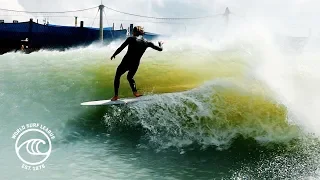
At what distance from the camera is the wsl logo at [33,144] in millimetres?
6363

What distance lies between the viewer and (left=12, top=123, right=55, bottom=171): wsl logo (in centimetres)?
636

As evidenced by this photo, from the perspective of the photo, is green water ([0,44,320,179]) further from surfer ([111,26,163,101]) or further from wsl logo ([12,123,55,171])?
surfer ([111,26,163,101])

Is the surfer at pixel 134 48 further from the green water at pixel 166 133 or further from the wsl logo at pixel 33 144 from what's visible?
the wsl logo at pixel 33 144

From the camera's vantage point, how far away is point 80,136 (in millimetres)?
7770

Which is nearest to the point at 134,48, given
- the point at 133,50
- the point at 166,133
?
the point at 133,50

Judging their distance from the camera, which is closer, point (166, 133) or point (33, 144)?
point (33, 144)

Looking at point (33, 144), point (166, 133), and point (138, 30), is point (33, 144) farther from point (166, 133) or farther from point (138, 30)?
point (138, 30)

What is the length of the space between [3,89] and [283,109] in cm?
800

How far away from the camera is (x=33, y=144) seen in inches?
287

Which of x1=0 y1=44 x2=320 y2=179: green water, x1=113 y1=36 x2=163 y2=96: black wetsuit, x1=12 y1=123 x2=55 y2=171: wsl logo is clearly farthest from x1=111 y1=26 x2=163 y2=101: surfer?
x1=12 y1=123 x2=55 y2=171: wsl logo

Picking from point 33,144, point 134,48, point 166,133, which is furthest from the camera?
point 134,48

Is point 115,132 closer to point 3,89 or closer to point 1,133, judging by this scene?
point 1,133

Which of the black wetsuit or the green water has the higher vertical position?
the black wetsuit

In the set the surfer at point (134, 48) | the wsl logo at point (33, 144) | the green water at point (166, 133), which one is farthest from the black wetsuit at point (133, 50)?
the wsl logo at point (33, 144)
